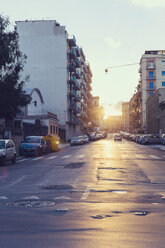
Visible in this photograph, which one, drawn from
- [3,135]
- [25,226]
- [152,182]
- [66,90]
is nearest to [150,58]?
[66,90]

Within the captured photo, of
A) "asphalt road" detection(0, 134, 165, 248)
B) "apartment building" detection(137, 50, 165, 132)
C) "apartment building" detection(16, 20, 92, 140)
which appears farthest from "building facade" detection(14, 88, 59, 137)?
"apartment building" detection(137, 50, 165, 132)

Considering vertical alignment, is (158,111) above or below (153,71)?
below

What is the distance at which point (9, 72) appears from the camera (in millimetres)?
25703

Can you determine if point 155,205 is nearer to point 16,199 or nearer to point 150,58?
point 16,199

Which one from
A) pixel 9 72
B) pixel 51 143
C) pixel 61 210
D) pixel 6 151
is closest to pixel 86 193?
pixel 61 210

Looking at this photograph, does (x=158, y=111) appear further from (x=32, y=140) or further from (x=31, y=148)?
(x=31, y=148)

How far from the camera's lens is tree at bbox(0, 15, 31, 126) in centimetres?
2361

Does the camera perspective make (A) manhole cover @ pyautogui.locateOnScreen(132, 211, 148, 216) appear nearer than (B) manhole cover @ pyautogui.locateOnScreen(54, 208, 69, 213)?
Yes

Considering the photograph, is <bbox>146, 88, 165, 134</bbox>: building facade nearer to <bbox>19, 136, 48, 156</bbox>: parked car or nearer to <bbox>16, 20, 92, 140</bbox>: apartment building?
<bbox>16, 20, 92, 140</bbox>: apartment building

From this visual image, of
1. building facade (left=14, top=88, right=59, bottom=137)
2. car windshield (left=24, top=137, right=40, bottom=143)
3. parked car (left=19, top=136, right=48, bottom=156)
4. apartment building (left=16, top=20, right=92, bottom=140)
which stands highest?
apartment building (left=16, top=20, right=92, bottom=140)

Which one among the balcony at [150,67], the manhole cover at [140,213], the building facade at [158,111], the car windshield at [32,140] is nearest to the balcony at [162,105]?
the building facade at [158,111]

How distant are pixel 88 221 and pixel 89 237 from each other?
98 cm

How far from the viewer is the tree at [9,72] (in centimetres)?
2361

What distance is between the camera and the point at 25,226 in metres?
5.86
